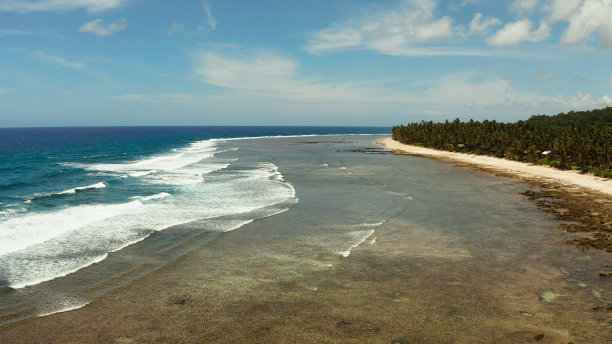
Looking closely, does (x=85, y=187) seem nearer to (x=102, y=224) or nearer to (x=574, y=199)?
(x=102, y=224)

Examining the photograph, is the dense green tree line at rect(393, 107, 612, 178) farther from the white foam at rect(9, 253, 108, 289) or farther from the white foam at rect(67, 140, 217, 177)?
the white foam at rect(67, 140, 217, 177)

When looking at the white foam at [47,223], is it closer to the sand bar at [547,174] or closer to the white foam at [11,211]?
the white foam at [11,211]

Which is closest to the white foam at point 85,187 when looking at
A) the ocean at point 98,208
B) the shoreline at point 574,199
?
the ocean at point 98,208

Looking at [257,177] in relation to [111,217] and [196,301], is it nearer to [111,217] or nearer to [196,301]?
[111,217]

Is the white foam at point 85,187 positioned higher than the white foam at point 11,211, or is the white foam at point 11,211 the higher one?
the white foam at point 85,187

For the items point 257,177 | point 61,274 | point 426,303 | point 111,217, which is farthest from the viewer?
point 257,177

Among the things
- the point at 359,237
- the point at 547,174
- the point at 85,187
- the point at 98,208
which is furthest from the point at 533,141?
the point at 85,187

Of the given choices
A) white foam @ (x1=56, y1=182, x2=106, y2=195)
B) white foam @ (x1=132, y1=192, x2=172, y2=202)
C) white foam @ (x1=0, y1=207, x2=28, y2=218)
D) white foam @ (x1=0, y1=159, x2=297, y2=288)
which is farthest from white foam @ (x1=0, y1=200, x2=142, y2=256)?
white foam @ (x1=56, y1=182, x2=106, y2=195)

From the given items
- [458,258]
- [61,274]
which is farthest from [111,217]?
[458,258]
